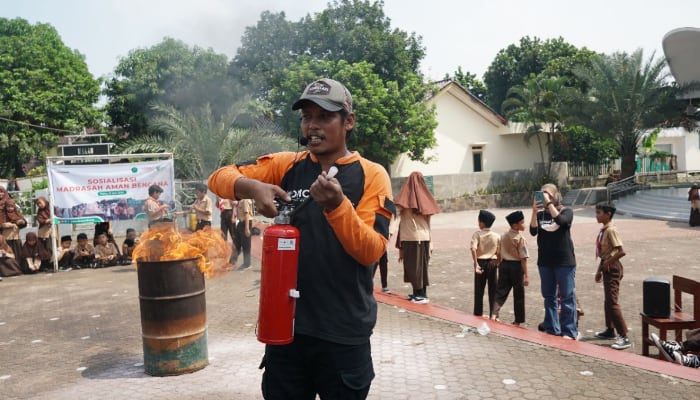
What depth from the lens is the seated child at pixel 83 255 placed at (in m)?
12.3

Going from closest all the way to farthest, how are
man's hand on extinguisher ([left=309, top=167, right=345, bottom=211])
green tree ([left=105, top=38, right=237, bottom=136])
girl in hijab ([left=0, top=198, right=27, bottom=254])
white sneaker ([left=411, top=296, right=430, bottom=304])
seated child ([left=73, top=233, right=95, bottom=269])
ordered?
man's hand on extinguisher ([left=309, top=167, right=345, bottom=211]), white sneaker ([left=411, top=296, right=430, bottom=304]), girl in hijab ([left=0, top=198, right=27, bottom=254]), seated child ([left=73, top=233, right=95, bottom=269]), green tree ([left=105, top=38, right=237, bottom=136])

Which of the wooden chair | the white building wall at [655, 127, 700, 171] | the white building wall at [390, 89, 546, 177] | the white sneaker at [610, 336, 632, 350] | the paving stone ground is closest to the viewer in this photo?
the paving stone ground

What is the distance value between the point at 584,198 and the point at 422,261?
23011 millimetres

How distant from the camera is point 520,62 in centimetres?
4128

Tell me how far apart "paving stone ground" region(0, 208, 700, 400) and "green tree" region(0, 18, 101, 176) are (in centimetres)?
1973

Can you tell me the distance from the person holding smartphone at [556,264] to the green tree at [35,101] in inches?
1008

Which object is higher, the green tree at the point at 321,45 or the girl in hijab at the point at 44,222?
the green tree at the point at 321,45

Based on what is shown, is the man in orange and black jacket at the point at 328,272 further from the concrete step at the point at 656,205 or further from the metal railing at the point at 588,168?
the metal railing at the point at 588,168

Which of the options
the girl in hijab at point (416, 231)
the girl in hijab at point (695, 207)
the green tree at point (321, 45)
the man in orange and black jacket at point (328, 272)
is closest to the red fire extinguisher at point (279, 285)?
the man in orange and black jacket at point (328, 272)

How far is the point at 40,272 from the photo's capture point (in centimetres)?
1186

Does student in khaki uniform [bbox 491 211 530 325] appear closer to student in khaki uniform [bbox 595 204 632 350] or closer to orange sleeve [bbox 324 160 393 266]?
student in khaki uniform [bbox 595 204 632 350]

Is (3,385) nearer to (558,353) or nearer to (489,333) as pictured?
(489,333)

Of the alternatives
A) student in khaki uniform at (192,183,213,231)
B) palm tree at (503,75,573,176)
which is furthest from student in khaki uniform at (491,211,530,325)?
palm tree at (503,75,573,176)

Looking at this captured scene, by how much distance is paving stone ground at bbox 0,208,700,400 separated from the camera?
455 centimetres
